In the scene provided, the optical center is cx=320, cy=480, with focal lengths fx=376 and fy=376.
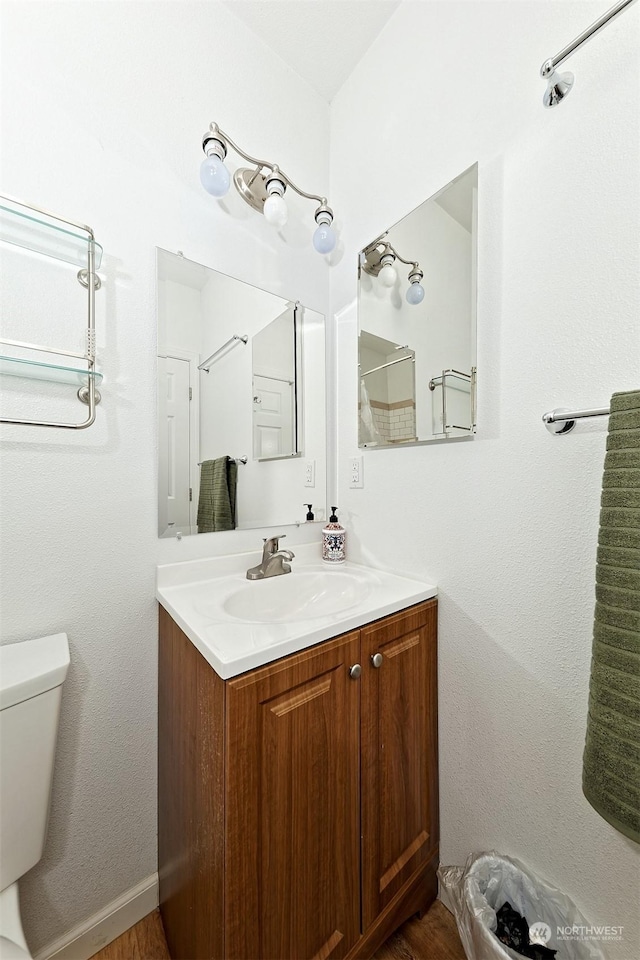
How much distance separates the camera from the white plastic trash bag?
78 centimetres

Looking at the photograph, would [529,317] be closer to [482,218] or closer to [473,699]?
[482,218]

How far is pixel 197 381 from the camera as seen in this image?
118 cm

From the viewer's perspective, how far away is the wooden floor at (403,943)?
0.95 m

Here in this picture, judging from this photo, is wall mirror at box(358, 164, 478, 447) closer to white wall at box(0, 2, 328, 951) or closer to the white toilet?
white wall at box(0, 2, 328, 951)

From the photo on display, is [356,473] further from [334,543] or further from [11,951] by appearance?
[11,951]

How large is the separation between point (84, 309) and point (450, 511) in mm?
1122

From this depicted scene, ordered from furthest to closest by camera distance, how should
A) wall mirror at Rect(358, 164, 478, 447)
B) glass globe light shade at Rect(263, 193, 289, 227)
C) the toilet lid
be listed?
glass globe light shade at Rect(263, 193, 289, 227) → wall mirror at Rect(358, 164, 478, 447) → the toilet lid

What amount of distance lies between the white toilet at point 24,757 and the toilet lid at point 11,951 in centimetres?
8

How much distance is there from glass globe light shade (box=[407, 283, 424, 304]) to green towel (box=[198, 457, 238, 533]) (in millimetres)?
789

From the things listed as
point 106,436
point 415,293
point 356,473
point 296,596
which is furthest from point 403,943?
point 415,293

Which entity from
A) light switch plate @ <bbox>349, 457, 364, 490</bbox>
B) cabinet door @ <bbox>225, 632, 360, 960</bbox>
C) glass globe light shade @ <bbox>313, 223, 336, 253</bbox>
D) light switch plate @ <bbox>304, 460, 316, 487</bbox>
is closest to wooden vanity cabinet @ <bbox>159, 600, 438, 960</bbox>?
cabinet door @ <bbox>225, 632, 360, 960</bbox>

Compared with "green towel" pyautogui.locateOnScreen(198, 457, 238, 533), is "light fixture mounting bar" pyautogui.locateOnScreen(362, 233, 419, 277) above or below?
above

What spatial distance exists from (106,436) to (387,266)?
103 cm

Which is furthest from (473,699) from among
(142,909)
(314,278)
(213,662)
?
(314,278)
